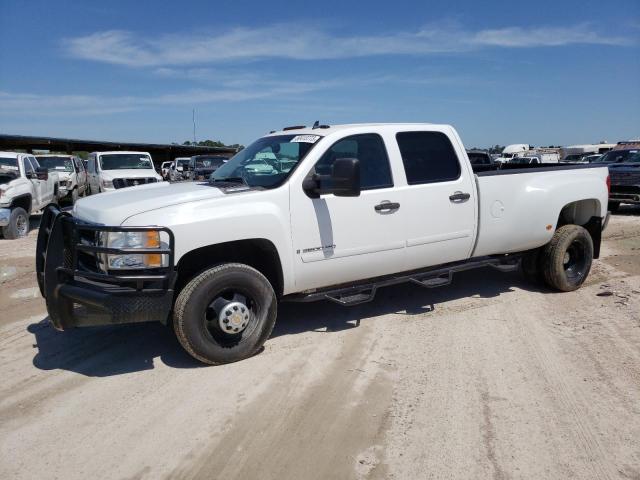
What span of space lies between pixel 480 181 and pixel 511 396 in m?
2.47

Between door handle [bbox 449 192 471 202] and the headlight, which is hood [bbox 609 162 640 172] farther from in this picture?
the headlight

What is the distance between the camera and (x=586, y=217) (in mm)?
6836

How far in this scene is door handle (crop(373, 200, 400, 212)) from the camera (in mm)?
4938

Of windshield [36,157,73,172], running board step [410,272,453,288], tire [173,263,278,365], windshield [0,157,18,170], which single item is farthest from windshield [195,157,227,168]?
tire [173,263,278,365]

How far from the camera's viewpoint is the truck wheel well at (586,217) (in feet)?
22.0

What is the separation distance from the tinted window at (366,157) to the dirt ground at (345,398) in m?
1.42

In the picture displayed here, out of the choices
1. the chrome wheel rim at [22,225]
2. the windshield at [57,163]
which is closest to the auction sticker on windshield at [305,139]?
the chrome wheel rim at [22,225]

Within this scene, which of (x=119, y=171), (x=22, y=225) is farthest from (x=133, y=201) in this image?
(x=119, y=171)

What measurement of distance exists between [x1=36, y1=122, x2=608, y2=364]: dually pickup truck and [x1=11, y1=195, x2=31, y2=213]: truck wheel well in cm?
824

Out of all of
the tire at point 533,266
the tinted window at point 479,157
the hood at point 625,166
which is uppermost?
the tinted window at point 479,157

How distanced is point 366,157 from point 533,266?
285cm

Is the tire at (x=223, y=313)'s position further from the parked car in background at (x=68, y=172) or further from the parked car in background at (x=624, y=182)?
the parked car in background at (x=68, y=172)

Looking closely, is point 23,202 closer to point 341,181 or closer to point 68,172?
point 68,172

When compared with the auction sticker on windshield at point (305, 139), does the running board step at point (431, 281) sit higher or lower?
lower
